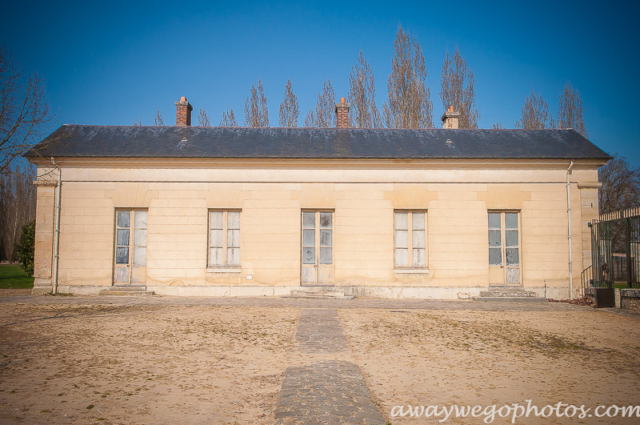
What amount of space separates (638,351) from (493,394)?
12.3ft

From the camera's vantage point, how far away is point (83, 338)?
7.52 m

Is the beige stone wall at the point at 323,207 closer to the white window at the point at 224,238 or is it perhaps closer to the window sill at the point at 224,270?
the window sill at the point at 224,270

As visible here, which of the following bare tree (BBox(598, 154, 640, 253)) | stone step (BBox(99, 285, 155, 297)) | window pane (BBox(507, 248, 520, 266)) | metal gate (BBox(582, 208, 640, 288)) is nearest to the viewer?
metal gate (BBox(582, 208, 640, 288))

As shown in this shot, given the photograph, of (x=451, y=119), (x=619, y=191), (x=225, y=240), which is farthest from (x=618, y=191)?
(x=225, y=240)

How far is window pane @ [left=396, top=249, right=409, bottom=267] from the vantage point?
14.2 m

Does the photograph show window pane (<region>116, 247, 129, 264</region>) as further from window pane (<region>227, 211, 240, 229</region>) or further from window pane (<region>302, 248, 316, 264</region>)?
window pane (<region>302, 248, 316, 264</region>)

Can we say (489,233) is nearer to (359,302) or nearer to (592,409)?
(359,302)

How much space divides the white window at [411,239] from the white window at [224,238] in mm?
4972

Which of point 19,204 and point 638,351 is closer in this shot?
point 638,351

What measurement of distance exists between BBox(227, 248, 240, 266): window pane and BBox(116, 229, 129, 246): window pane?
3184mm

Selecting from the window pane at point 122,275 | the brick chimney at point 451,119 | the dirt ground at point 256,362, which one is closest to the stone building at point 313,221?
the window pane at point 122,275

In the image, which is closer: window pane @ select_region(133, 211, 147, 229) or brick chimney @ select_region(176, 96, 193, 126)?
window pane @ select_region(133, 211, 147, 229)

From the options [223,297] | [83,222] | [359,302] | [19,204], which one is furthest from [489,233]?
[19,204]

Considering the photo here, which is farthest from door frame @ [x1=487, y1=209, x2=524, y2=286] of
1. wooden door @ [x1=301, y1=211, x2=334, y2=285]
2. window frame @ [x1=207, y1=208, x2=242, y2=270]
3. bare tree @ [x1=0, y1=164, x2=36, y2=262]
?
bare tree @ [x1=0, y1=164, x2=36, y2=262]
